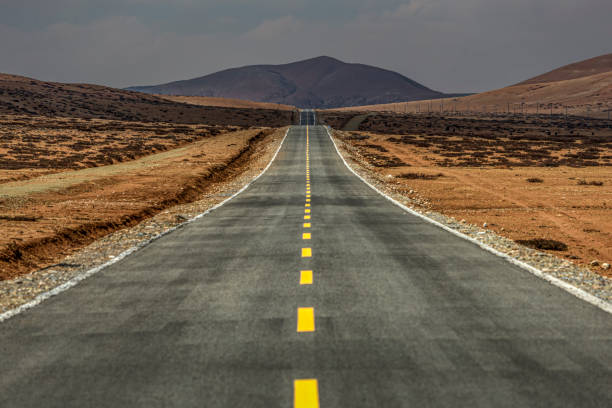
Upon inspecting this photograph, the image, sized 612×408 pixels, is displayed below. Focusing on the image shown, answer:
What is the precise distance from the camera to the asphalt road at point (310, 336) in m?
4.46

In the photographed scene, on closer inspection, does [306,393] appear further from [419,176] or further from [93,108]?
[93,108]

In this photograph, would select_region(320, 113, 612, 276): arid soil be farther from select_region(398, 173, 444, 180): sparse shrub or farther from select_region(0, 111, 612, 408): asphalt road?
→ select_region(0, 111, 612, 408): asphalt road

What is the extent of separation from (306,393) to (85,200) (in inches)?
738

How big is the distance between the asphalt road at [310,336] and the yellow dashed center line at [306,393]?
0.06 feet

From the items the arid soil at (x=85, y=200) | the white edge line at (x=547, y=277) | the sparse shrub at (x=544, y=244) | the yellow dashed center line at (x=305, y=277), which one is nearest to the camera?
the white edge line at (x=547, y=277)

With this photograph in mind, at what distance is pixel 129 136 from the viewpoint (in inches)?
2510

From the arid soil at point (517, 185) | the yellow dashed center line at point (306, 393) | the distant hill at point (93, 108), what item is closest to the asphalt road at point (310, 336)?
the yellow dashed center line at point (306, 393)

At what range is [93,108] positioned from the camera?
11462 cm

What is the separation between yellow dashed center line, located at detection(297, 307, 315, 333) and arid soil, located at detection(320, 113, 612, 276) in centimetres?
778

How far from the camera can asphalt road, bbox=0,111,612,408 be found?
14.6 feet

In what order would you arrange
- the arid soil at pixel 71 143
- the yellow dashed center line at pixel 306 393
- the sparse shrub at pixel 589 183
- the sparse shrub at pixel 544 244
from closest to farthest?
the yellow dashed center line at pixel 306 393 → the sparse shrub at pixel 544 244 → the sparse shrub at pixel 589 183 → the arid soil at pixel 71 143

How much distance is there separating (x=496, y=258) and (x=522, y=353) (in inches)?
197

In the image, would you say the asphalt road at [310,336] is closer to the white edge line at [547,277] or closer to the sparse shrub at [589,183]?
the white edge line at [547,277]

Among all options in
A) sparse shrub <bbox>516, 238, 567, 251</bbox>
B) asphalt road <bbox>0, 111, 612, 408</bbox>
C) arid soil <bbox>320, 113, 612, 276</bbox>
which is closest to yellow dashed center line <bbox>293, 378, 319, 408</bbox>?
asphalt road <bbox>0, 111, 612, 408</bbox>
